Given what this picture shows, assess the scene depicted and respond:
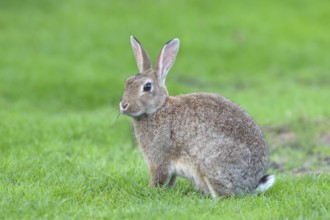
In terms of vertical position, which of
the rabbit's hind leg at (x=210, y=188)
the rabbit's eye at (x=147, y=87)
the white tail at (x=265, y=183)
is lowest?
the white tail at (x=265, y=183)

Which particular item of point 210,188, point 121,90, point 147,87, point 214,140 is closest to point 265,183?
point 210,188

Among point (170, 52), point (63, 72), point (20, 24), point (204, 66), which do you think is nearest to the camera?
point (170, 52)

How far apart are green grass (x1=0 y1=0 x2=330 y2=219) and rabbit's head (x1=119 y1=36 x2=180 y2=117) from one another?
0.98 m

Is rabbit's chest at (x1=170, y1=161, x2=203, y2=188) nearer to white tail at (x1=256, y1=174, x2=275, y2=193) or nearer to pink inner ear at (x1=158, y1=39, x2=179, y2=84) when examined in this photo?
white tail at (x1=256, y1=174, x2=275, y2=193)

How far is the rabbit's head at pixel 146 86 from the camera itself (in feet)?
26.4

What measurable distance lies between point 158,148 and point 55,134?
477 centimetres

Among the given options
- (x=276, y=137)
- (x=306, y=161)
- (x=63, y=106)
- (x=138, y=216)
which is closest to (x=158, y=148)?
(x=138, y=216)

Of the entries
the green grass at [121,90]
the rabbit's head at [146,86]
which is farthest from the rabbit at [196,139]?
the green grass at [121,90]

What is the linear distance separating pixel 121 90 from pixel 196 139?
11.1 metres

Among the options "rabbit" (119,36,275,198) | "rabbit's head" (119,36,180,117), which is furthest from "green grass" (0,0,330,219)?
"rabbit's head" (119,36,180,117)

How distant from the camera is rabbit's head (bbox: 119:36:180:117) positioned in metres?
8.05

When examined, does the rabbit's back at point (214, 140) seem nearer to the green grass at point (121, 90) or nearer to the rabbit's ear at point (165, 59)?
the green grass at point (121, 90)

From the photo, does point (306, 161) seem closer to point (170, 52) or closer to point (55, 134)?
point (170, 52)

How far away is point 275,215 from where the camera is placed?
22.2 feet
